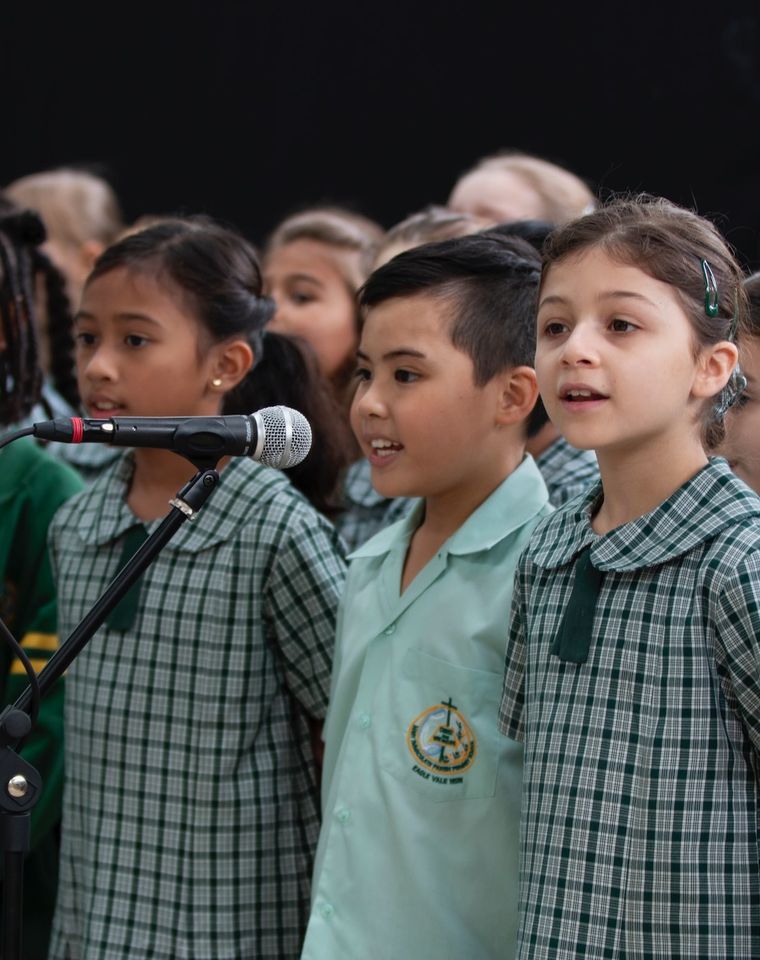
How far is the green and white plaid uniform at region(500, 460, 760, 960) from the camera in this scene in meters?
1.17

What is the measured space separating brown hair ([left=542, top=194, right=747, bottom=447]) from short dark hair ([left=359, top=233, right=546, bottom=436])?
0.93ft

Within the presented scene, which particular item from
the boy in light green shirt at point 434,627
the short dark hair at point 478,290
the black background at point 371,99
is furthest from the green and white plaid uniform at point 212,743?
the black background at point 371,99

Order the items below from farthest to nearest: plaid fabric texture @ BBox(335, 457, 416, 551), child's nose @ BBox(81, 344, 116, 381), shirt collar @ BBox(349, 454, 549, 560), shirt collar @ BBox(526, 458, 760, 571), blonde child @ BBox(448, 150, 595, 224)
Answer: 1. blonde child @ BBox(448, 150, 595, 224)
2. plaid fabric texture @ BBox(335, 457, 416, 551)
3. child's nose @ BBox(81, 344, 116, 381)
4. shirt collar @ BBox(349, 454, 549, 560)
5. shirt collar @ BBox(526, 458, 760, 571)

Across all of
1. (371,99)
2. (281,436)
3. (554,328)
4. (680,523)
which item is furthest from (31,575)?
(371,99)

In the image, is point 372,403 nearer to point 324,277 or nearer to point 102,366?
point 102,366

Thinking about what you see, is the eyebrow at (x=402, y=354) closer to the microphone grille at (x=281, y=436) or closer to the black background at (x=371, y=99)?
the microphone grille at (x=281, y=436)

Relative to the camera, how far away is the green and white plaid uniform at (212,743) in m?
1.73

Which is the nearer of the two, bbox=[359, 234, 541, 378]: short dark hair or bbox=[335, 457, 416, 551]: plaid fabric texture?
bbox=[359, 234, 541, 378]: short dark hair

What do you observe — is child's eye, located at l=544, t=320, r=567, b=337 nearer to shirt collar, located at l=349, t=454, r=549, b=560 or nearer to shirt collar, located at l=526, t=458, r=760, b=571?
shirt collar, located at l=526, t=458, r=760, b=571

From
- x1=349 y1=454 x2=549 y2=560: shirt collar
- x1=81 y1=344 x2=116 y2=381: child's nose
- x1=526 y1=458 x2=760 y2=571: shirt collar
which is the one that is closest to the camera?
x1=526 y1=458 x2=760 y2=571: shirt collar

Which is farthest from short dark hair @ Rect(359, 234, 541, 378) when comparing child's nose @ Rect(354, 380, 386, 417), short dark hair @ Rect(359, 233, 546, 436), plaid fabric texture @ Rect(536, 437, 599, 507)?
plaid fabric texture @ Rect(536, 437, 599, 507)

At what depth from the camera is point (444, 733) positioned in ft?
4.91

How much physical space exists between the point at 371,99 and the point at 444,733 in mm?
2338

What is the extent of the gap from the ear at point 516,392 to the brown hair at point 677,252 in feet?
0.99
